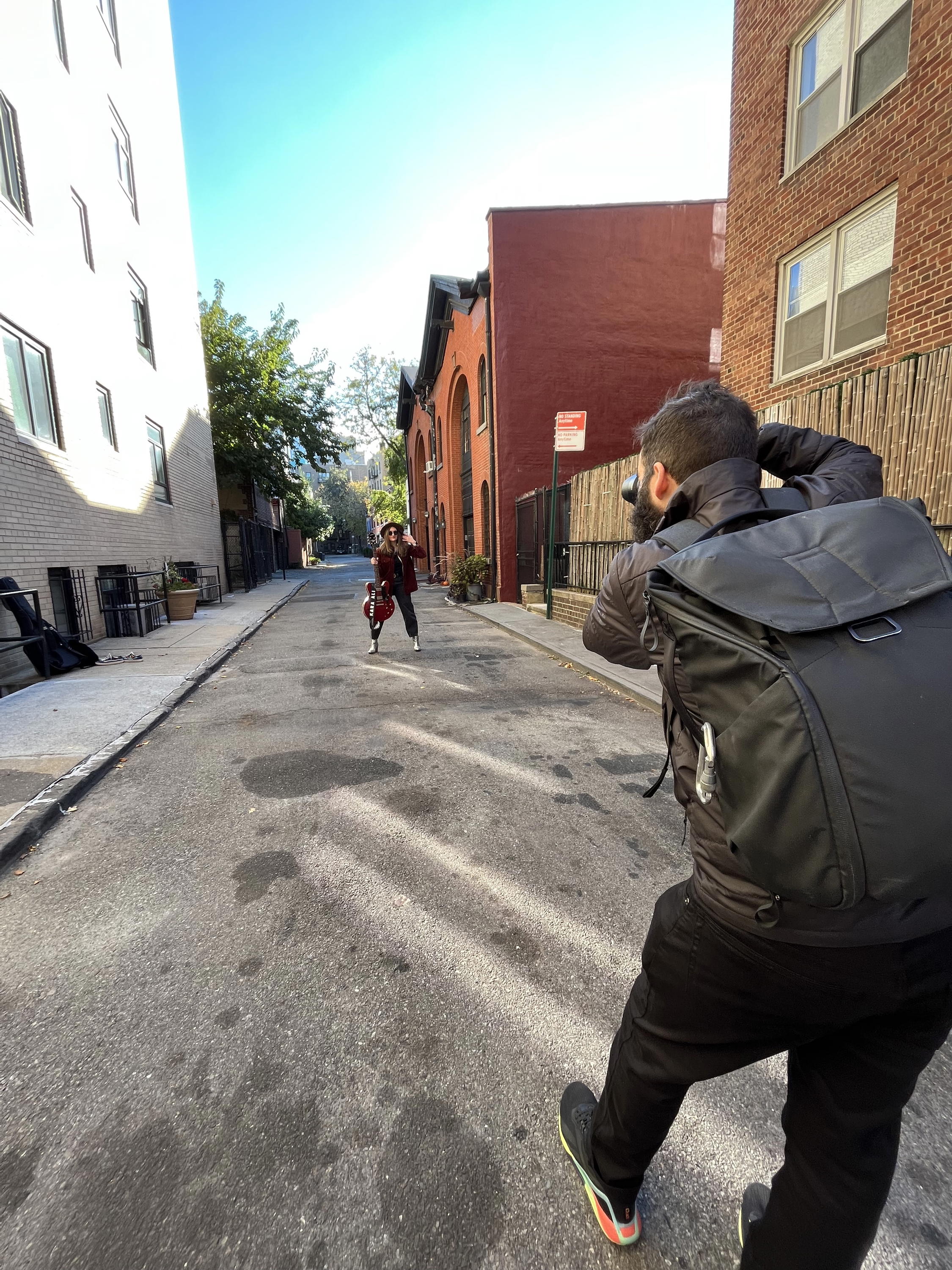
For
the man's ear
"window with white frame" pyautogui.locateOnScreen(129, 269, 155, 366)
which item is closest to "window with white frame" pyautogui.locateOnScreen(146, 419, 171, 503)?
"window with white frame" pyautogui.locateOnScreen(129, 269, 155, 366)

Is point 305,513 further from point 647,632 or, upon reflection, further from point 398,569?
point 647,632

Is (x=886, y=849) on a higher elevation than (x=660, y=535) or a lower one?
lower

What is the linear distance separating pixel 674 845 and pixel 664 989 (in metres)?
2.25

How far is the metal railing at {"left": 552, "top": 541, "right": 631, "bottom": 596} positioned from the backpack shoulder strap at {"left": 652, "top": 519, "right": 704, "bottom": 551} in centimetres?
803

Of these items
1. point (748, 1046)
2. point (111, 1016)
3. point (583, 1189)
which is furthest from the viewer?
point (111, 1016)

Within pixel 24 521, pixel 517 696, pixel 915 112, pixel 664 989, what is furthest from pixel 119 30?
pixel 664 989

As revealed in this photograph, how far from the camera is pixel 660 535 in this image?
122 centimetres

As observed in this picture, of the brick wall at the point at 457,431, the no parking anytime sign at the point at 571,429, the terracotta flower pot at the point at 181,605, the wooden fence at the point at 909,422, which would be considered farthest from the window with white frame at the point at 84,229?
the wooden fence at the point at 909,422

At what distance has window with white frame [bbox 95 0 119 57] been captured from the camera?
11.2m

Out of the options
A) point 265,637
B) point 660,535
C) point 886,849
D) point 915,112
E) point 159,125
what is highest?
point 159,125

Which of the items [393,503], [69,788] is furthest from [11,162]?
[393,503]

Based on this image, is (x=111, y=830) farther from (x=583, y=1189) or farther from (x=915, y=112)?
(x=915, y=112)

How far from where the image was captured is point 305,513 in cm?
4147

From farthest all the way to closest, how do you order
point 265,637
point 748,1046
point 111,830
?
point 265,637
point 111,830
point 748,1046
